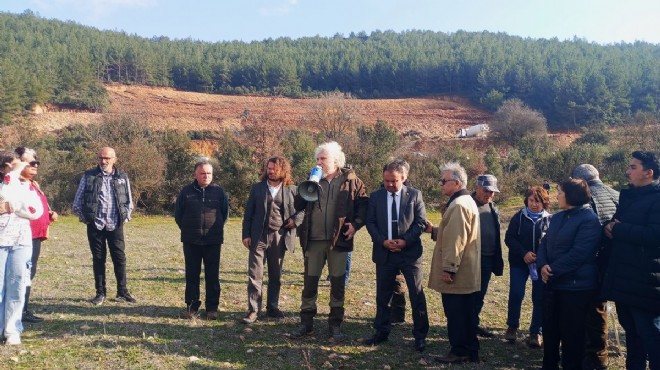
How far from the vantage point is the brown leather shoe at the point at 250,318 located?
707cm

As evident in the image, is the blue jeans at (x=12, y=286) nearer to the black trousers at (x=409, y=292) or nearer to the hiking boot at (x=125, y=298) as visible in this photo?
the hiking boot at (x=125, y=298)

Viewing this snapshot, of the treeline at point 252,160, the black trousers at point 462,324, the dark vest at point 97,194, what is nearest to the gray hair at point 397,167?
the black trousers at point 462,324

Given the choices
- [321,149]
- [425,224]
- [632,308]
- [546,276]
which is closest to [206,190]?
[321,149]

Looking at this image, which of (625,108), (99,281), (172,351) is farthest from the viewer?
(625,108)

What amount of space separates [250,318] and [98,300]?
→ 258 centimetres

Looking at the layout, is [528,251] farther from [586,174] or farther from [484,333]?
[484,333]

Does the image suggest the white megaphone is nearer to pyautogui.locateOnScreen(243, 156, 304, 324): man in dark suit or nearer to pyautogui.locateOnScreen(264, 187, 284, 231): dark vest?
pyautogui.locateOnScreen(243, 156, 304, 324): man in dark suit

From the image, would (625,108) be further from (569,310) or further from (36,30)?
(36,30)

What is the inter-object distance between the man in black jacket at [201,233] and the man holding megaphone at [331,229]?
4.87 ft

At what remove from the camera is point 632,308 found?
16.3 feet

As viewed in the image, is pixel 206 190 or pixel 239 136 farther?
pixel 239 136

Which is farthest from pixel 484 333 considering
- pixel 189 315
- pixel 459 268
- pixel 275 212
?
pixel 189 315

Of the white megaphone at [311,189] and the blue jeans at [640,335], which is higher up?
the white megaphone at [311,189]

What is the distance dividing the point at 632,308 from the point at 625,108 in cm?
8253
